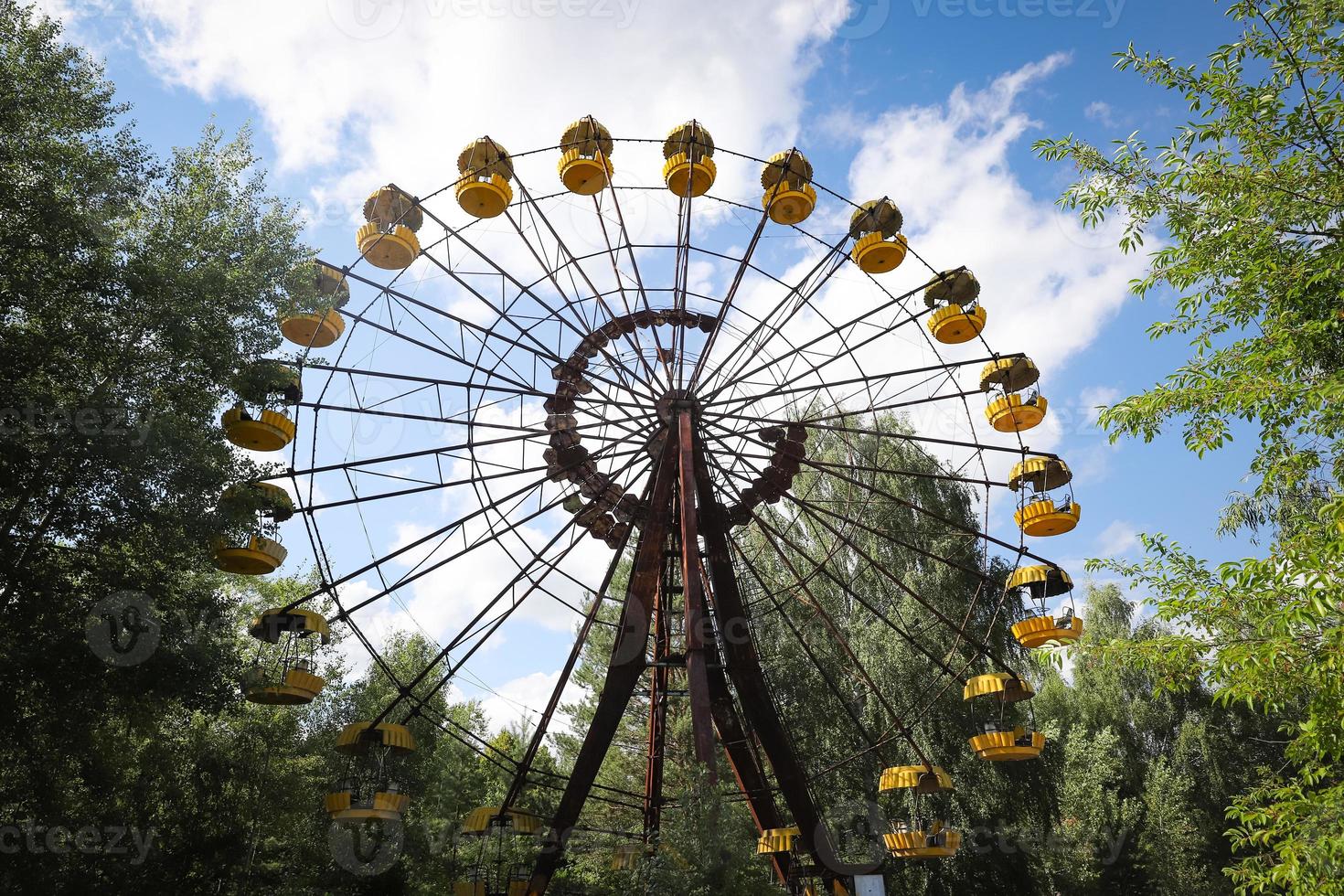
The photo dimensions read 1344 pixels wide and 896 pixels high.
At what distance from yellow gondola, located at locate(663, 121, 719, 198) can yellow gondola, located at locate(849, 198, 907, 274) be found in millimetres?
2962

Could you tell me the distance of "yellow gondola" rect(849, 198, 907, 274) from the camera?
15.2 metres

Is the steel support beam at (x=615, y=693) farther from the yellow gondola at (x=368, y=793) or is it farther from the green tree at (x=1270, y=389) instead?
the green tree at (x=1270, y=389)

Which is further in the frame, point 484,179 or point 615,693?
point 484,179

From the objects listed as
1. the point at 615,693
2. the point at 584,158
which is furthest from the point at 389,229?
the point at 615,693

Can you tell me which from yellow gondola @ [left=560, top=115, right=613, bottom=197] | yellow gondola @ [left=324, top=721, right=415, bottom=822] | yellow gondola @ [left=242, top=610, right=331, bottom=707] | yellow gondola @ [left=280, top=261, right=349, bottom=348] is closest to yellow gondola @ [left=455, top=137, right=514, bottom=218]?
yellow gondola @ [left=560, top=115, right=613, bottom=197]

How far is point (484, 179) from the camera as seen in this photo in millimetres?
13656

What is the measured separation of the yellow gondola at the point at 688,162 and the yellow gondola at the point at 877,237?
2.96 meters

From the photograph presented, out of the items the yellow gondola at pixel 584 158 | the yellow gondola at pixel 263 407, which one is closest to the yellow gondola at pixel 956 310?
the yellow gondola at pixel 584 158

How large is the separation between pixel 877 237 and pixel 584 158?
5.42 meters

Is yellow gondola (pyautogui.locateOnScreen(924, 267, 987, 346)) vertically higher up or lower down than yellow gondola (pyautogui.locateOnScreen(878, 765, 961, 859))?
higher up

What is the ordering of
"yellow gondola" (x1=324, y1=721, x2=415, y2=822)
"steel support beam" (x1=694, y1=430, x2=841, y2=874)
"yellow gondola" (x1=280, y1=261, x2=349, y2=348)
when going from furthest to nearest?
"yellow gondola" (x1=280, y1=261, x2=349, y2=348) → "steel support beam" (x1=694, y1=430, x2=841, y2=874) → "yellow gondola" (x1=324, y1=721, x2=415, y2=822)

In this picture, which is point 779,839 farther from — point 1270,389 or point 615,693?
point 1270,389

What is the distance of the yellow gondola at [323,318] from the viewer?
548 inches

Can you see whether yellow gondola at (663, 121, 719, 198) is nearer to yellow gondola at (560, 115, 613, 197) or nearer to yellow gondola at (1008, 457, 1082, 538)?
yellow gondola at (560, 115, 613, 197)
